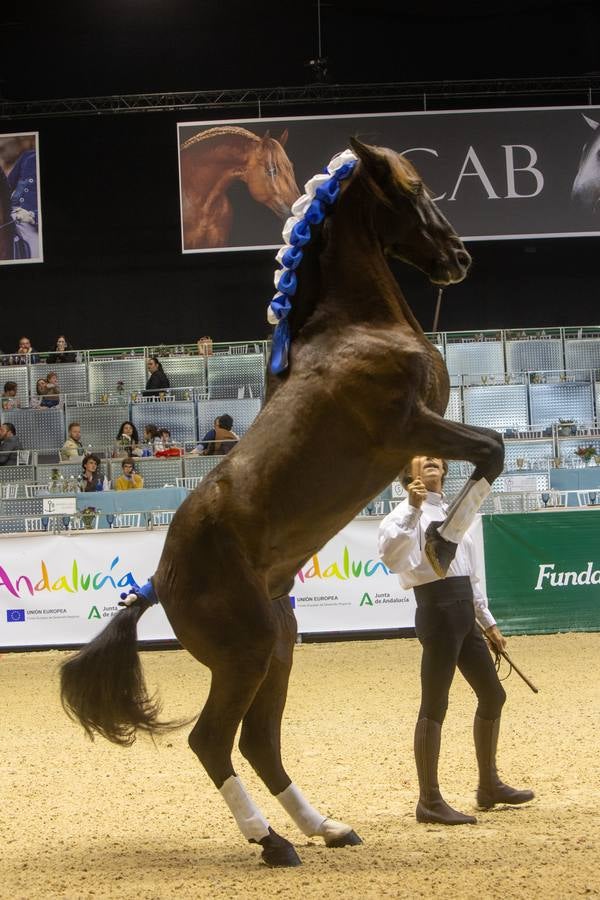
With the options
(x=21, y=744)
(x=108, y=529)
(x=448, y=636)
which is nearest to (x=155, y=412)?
(x=108, y=529)

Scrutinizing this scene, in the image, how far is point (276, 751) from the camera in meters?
4.79

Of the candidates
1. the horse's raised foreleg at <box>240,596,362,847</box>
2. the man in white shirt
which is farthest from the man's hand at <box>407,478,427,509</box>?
the horse's raised foreleg at <box>240,596,362,847</box>

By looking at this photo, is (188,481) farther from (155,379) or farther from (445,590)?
(445,590)

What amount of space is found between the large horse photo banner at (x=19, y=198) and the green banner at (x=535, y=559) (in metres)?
11.7

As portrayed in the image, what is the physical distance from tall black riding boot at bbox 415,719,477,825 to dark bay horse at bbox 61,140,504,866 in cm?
60

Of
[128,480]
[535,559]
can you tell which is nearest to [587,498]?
[535,559]

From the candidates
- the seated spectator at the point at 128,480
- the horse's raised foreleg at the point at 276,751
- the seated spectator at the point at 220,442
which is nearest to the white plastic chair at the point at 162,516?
the seated spectator at the point at 128,480

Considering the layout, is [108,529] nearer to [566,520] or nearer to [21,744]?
[21,744]

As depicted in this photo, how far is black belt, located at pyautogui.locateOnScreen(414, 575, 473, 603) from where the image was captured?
17.3 ft

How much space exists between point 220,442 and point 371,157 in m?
10.7

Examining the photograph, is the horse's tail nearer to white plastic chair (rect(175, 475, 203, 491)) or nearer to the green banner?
the green banner

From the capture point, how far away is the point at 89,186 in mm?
21750

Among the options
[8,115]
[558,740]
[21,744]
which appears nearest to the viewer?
[558,740]

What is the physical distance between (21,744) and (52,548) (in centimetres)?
440
